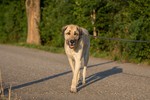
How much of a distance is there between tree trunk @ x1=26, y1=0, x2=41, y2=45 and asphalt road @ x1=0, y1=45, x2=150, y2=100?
9478 mm

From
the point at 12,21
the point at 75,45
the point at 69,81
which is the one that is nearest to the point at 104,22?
the point at 69,81

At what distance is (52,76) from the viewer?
12258mm

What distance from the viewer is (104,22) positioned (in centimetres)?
1952

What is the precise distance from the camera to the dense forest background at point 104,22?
16.4 metres

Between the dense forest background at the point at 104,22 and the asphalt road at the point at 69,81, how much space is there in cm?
112

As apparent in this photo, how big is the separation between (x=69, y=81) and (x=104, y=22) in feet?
28.1

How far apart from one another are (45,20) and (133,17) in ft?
29.4

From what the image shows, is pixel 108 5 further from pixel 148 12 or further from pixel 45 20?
pixel 45 20

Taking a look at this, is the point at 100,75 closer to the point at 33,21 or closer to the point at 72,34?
the point at 72,34

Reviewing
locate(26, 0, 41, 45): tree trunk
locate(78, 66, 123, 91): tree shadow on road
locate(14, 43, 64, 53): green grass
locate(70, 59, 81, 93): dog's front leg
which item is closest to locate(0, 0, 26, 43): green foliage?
locate(26, 0, 41, 45): tree trunk

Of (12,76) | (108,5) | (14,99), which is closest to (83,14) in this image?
(108,5)

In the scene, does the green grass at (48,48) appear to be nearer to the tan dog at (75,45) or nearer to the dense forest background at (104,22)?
the dense forest background at (104,22)

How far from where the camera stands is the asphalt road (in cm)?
942

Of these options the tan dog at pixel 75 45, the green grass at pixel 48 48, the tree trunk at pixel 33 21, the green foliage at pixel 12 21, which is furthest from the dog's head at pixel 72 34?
the green foliage at pixel 12 21
